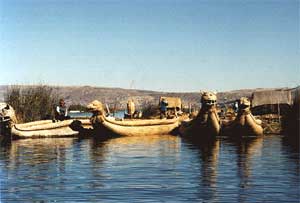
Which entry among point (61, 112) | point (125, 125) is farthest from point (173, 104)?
point (61, 112)

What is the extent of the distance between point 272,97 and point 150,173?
26.0 metres

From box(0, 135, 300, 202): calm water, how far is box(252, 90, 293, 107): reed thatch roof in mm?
14113

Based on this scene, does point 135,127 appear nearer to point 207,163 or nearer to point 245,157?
point 245,157

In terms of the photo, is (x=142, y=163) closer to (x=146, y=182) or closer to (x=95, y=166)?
(x=95, y=166)

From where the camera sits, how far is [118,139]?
31484 mm

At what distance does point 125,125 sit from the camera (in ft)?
109

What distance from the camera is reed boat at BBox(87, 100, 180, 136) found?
107ft

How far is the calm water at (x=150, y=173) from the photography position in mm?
13030

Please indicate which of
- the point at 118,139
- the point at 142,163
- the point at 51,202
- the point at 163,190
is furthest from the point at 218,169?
the point at 118,139

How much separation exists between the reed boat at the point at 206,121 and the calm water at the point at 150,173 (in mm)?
4256

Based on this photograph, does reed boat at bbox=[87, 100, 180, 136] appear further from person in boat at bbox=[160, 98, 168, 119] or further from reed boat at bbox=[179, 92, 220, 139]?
person in boat at bbox=[160, 98, 168, 119]

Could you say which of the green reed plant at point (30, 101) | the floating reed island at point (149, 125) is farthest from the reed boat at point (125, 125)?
the green reed plant at point (30, 101)

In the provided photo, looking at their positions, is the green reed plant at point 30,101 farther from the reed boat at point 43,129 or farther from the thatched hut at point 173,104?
the thatched hut at point 173,104

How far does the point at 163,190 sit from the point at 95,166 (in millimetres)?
5335
